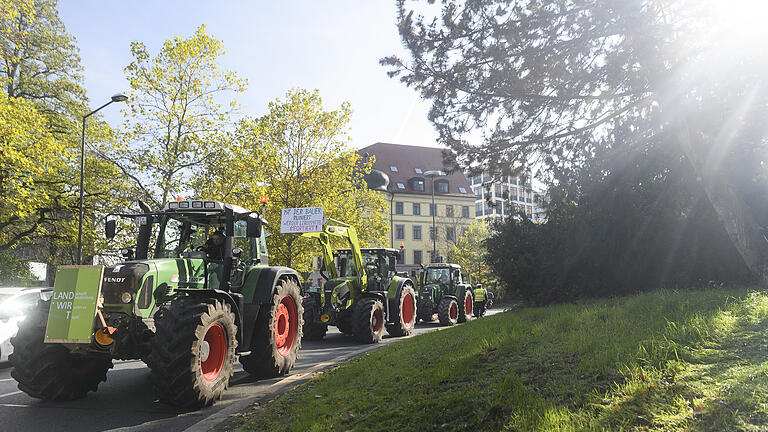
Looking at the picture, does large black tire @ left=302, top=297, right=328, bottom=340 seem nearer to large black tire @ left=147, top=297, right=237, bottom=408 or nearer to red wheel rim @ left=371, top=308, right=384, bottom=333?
red wheel rim @ left=371, top=308, right=384, bottom=333

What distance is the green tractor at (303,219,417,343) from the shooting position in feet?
42.1

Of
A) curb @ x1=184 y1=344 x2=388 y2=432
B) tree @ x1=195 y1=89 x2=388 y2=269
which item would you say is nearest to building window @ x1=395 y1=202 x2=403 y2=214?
tree @ x1=195 y1=89 x2=388 y2=269

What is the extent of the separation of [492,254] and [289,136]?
15307 millimetres

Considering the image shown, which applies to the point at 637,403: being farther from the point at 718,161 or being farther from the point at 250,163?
the point at 250,163

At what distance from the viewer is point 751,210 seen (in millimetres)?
10672

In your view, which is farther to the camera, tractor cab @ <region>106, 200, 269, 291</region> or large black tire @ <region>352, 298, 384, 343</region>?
large black tire @ <region>352, 298, 384, 343</region>

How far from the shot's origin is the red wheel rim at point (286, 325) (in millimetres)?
8586

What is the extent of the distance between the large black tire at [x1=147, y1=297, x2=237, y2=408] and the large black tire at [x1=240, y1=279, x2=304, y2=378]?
1.46m

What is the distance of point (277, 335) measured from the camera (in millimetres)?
8539

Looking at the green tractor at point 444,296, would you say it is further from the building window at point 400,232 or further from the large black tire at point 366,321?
the building window at point 400,232

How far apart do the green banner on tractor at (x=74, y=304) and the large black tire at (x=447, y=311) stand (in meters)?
13.6

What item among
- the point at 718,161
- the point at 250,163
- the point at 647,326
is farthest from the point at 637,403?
the point at 250,163

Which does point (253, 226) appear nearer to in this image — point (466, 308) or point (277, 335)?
point (277, 335)

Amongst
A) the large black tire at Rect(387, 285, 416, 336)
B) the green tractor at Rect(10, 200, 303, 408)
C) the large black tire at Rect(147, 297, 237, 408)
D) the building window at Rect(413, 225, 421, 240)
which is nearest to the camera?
the large black tire at Rect(147, 297, 237, 408)
